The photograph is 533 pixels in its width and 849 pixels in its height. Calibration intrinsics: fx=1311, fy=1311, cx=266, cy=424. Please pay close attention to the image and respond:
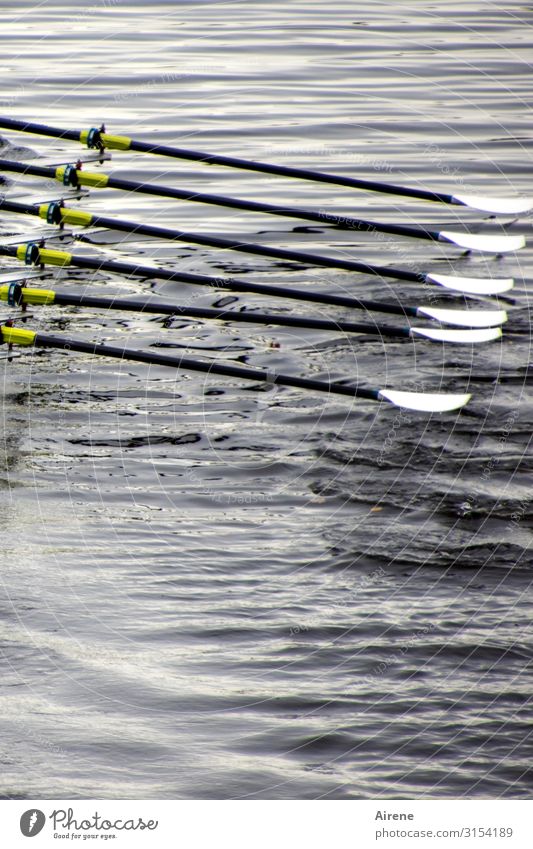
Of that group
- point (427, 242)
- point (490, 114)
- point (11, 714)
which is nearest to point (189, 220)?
point (427, 242)

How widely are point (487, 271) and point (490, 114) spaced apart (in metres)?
4.80

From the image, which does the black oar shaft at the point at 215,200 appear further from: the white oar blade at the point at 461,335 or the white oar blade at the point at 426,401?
the white oar blade at the point at 426,401

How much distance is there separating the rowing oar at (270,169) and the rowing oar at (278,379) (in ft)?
9.41

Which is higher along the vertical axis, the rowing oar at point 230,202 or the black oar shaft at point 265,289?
the rowing oar at point 230,202

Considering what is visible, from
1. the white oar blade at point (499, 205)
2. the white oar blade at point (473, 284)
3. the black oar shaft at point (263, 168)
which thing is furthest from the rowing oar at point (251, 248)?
the white oar blade at point (499, 205)

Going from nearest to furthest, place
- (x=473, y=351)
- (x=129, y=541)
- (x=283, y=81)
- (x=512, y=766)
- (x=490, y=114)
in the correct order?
1. (x=512, y=766)
2. (x=129, y=541)
3. (x=473, y=351)
4. (x=490, y=114)
5. (x=283, y=81)

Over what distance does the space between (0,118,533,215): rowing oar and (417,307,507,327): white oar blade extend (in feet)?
5.78

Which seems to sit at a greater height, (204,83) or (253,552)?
(204,83)

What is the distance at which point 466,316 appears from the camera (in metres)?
8.76

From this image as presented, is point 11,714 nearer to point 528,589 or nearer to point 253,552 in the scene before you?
point 253,552

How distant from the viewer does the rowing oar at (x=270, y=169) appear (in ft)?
33.4

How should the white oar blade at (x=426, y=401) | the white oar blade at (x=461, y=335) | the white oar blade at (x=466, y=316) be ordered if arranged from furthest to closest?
the white oar blade at (x=466, y=316), the white oar blade at (x=461, y=335), the white oar blade at (x=426, y=401)

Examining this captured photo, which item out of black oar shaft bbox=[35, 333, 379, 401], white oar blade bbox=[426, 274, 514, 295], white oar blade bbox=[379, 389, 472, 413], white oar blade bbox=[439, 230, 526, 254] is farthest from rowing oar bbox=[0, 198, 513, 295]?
white oar blade bbox=[379, 389, 472, 413]

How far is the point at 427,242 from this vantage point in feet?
35.5
